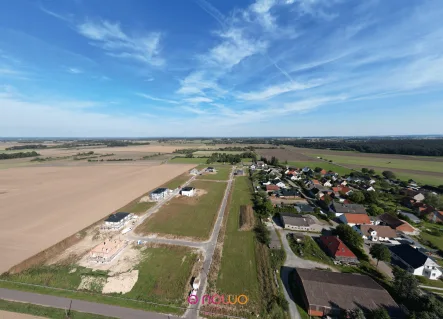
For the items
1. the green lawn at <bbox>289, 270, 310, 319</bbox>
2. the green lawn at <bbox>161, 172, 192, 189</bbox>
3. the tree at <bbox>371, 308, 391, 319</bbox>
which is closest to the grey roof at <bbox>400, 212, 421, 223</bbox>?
the tree at <bbox>371, 308, 391, 319</bbox>

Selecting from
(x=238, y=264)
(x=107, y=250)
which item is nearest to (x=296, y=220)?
(x=238, y=264)

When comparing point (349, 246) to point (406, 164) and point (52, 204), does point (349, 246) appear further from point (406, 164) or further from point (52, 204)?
point (406, 164)

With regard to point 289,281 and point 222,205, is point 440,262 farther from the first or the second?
point 222,205

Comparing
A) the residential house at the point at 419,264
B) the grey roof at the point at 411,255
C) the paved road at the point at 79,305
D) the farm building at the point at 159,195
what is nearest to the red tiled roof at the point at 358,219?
the grey roof at the point at 411,255

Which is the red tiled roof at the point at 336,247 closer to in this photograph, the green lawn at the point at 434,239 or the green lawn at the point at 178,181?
the green lawn at the point at 434,239

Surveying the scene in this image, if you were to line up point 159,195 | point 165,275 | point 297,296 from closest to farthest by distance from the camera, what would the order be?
1. point 297,296
2. point 165,275
3. point 159,195

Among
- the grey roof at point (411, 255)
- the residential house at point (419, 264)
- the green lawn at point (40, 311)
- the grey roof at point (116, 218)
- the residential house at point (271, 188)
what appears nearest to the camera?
the green lawn at point (40, 311)
